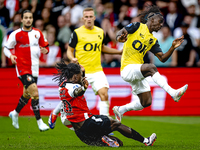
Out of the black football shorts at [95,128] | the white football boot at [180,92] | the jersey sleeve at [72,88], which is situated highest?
the jersey sleeve at [72,88]

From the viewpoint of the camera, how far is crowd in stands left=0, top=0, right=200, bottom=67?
1148 centimetres

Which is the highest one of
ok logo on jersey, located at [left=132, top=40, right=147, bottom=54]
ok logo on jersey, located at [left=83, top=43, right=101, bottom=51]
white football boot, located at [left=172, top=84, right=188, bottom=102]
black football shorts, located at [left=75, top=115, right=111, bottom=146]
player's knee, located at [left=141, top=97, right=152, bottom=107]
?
ok logo on jersey, located at [left=132, top=40, right=147, bottom=54]

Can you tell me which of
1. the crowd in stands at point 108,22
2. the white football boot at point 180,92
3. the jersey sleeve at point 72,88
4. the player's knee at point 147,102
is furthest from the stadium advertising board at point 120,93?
the jersey sleeve at point 72,88

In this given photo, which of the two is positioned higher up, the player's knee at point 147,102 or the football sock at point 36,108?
the player's knee at point 147,102

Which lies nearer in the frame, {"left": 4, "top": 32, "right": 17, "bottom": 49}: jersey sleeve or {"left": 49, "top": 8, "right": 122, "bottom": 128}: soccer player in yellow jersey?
{"left": 49, "top": 8, "right": 122, "bottom": 128}: soccer player in yellow jersey

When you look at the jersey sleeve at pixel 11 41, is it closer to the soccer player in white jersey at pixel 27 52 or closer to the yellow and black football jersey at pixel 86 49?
the soccer player in white jersey at pixel 27 52

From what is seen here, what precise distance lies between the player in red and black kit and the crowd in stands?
5.95 meters

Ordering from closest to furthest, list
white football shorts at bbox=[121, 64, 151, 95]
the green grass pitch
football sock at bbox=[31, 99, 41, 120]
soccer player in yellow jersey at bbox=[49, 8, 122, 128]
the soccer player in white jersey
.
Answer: the green grass pitch, white football shorts at bbox=[121, 64, 151, 95], soccer player in yellow jersey at bbox=[49, 8, 122, 128], football sock at bbox=[31, 99, 41, 120], the soccer player in white jersey

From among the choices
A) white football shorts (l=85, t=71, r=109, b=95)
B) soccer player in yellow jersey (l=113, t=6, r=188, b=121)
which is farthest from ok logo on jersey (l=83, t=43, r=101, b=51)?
soccer player in yellow jersey (l=113, t=6, r=188, b=121)

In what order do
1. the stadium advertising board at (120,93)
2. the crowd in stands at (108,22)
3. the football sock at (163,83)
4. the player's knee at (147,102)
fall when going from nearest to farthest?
the football sock at (163,83)
the player's knee at (147,102)
the stadium advertising board at (120,93)
the crowd in stands at (108,22)

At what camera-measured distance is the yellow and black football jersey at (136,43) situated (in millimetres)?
6758

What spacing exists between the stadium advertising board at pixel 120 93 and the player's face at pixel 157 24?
4.57m

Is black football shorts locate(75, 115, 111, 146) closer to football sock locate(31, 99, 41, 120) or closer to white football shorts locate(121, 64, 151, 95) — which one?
white football shorts locate(121, 64, 151, 95)

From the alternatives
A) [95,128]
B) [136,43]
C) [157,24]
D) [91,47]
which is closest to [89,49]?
[91,47]
